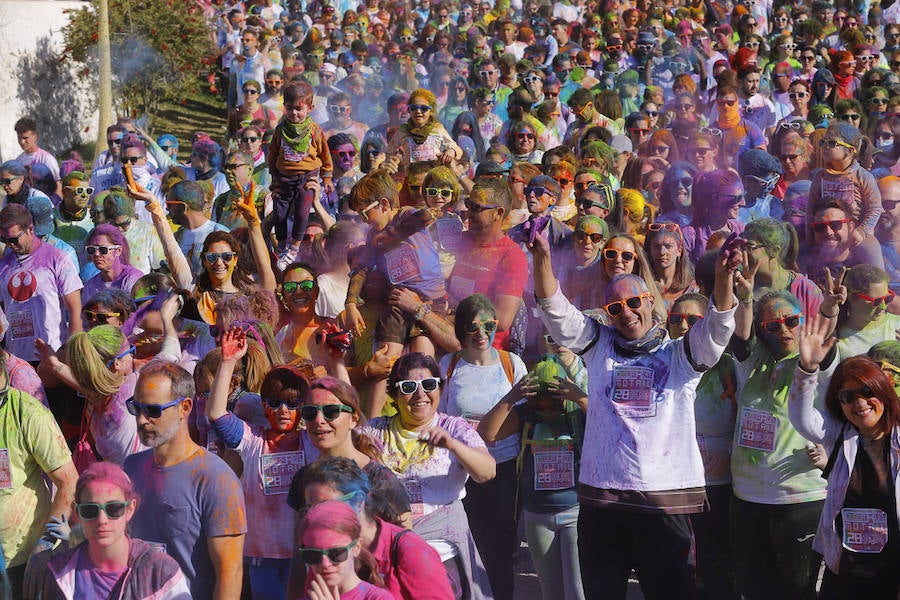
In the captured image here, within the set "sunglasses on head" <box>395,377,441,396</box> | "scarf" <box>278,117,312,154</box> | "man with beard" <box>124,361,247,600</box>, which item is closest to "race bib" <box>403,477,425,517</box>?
"sunglasses on head" <box>395,377,441,396</box>

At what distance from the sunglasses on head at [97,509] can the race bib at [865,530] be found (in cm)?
261

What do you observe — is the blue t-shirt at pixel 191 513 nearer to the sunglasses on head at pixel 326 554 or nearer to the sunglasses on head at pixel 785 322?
the sunglasses on head at pixel 326 554

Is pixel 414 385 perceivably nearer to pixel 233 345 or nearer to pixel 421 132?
pixel 233 345

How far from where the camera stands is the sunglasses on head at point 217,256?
6555 mm

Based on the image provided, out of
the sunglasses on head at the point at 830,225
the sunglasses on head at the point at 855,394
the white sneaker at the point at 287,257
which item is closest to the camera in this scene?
the sunglasses on head at the point at 855,394

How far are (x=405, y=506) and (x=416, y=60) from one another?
10.9 m

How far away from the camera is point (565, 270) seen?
6863mm

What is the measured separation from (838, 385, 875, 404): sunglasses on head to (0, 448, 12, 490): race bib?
3.28 meters

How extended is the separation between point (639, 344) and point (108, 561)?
2238 millimetres

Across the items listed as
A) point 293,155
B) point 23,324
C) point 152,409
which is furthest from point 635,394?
point 293,155

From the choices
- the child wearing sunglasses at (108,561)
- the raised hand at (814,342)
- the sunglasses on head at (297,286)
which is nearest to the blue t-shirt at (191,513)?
the child wearing sunglasses at (108,561)

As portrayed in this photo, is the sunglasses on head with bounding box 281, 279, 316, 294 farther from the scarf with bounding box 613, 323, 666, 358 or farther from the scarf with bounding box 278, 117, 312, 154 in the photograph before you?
the scarf with bounding box 278, 117, 312, 154

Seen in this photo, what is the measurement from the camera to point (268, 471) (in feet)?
16.0

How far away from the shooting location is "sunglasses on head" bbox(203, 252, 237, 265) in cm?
655
